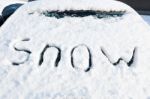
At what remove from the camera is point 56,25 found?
9.61ft

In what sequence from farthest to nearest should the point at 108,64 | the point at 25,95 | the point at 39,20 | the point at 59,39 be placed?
1. the point at 39,20
2. the point at 59,39
3. the point at 108,64
4. the point at 25,95

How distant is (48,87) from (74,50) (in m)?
0.38

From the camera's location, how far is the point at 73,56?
2666 mm

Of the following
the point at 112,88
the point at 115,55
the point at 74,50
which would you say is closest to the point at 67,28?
the point at 74,50

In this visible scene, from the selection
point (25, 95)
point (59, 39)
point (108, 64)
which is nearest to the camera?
point (25, 95)

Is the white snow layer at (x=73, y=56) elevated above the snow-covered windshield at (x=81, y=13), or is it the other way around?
the snow-covered windshield at (x=81, y=13)

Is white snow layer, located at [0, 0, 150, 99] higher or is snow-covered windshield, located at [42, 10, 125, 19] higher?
snow-covered windshield, located at [42, 10, 125, 19]

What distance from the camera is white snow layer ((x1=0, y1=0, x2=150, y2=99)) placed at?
8.04 ft

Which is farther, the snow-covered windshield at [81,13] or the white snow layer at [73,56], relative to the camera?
the snow-covered windshield at [81,13]

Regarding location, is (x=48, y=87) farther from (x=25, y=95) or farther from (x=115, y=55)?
(x=115, y=55)

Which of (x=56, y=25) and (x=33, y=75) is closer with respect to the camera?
(x=33, y=75)

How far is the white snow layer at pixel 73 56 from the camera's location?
245 centimetres

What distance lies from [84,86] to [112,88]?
18cm

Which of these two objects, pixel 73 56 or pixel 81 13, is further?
pixel 81 13
